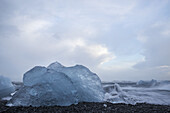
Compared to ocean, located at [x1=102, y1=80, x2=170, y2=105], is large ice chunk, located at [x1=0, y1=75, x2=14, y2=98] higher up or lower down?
higher up

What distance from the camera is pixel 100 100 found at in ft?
17.1

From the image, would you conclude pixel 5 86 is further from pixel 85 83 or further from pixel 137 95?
pixel 137 95

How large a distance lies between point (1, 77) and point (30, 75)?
2.91m

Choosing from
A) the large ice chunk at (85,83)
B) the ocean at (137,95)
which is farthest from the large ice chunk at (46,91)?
the ocean at (137,95)

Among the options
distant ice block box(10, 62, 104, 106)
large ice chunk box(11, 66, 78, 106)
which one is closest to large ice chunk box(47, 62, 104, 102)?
distant ice block box(10, 62, 104, 106)

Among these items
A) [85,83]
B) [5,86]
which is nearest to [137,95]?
[85,83]

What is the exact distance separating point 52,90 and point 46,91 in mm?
167

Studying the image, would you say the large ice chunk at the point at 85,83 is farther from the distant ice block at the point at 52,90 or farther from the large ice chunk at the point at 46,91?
the large ice chunk at the point at 46,91

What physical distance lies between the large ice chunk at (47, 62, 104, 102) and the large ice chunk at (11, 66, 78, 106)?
0.50 m

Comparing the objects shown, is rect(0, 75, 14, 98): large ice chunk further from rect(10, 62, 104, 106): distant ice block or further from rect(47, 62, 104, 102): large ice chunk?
rect(47, 62, 104, 102): large ice chunk

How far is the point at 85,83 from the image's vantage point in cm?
518

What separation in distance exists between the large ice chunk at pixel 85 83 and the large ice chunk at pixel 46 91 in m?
0.50

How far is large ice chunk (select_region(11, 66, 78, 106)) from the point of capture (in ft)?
14.4

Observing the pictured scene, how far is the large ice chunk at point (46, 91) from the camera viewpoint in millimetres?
4402
